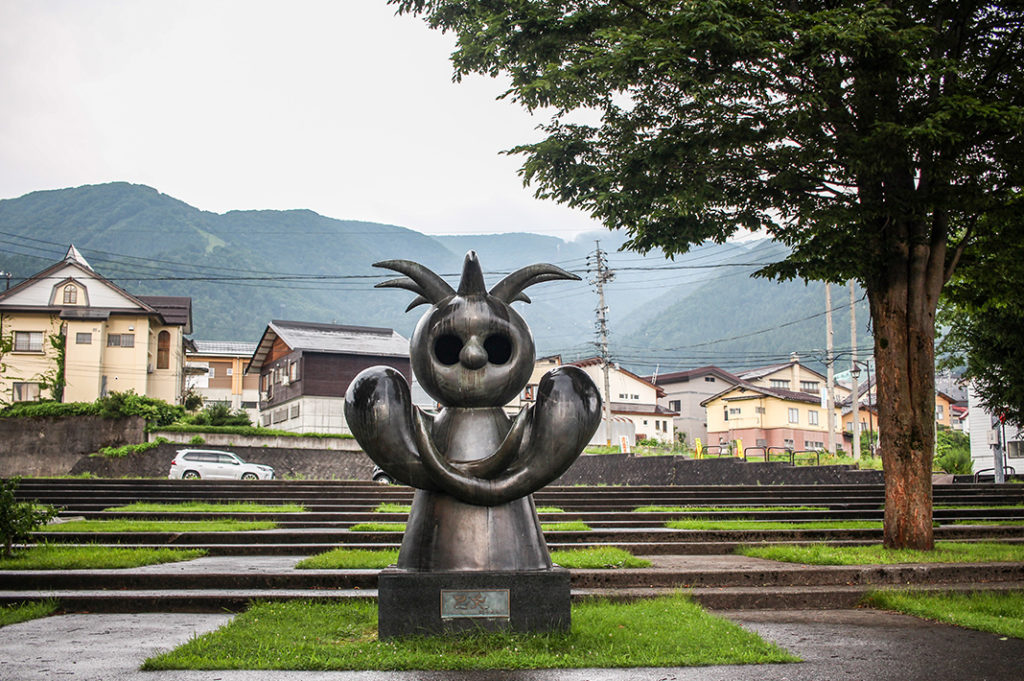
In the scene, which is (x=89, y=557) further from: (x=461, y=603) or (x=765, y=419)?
(x=765, y=419)

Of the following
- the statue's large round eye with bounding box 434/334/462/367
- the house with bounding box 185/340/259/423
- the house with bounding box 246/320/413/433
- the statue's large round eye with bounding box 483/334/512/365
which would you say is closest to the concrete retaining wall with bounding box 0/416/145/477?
the house with bounding box 246/320/413/433

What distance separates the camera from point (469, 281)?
564 centimetres

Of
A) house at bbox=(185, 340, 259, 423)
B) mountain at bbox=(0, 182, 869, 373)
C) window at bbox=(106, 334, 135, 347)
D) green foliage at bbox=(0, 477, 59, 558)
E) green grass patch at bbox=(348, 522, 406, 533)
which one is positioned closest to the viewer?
green foliage at bbox=(0, 477, 59, 558)

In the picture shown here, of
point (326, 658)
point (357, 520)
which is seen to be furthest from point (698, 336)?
point (326, 658)

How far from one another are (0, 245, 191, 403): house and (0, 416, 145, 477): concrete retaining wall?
8.74 meters

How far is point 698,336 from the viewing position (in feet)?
468

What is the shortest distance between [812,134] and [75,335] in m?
42.5

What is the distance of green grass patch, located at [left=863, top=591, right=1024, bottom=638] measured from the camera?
5.86 metres

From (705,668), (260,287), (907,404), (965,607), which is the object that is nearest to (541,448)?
(705,668)

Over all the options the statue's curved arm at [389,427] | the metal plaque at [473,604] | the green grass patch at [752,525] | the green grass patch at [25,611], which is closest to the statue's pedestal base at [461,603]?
the metal plaque at [473,604]

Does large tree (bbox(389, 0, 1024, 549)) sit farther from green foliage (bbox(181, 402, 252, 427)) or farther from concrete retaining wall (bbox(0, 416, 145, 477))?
green foliage (bbox(181, 402, 252, 427))

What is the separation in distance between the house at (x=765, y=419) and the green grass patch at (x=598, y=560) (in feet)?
160

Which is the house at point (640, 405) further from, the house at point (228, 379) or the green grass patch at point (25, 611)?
the green grass patch at point (25, 611)

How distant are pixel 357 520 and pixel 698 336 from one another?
132662mm
